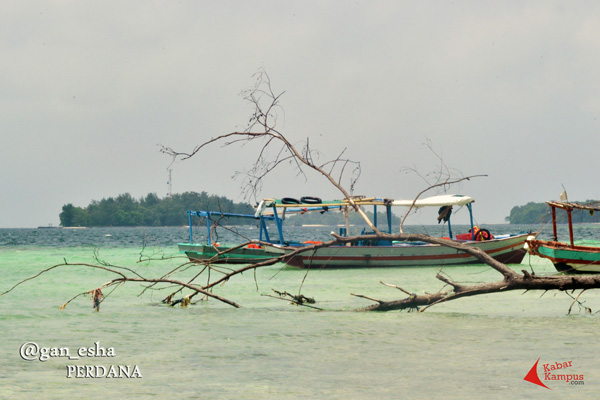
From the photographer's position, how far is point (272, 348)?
9.16m

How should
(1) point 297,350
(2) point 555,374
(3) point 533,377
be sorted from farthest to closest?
(1) point 297,350
(2) point 555,374
(3) point 533,377

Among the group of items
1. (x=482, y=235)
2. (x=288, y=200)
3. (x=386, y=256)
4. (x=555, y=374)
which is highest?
(x=288, y=200)

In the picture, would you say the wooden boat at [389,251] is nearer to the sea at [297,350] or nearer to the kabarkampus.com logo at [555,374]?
the sea at [297,350]

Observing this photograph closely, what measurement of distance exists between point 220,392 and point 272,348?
2.48 m

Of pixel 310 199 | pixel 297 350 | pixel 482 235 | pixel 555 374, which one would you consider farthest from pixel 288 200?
pixel 555 374

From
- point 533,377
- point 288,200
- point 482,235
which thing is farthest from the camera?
point 482,235

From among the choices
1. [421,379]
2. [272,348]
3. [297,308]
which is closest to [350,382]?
[421,379]

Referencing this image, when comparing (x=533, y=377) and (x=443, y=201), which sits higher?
(x=443, y=201)

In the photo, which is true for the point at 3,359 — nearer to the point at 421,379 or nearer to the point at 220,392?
the point at 220,392

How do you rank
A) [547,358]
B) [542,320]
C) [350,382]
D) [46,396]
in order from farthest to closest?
[542,320] → [547,358] → [350,382] → [46,396]

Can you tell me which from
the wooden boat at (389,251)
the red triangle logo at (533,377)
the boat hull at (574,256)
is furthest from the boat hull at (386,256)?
the red triangle logo at (533,377)

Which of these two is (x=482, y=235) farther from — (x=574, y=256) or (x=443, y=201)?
(x=574, y=256)

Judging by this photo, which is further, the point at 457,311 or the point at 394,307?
the point at 457,311

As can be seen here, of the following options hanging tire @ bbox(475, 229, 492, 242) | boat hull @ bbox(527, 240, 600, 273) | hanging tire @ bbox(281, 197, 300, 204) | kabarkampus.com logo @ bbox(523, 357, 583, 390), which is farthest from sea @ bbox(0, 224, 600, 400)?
hanging tire @ bbox(475, 229, 492, 242)
